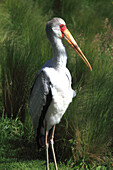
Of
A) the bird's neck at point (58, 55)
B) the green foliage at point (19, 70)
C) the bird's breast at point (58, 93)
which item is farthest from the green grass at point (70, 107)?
the bird's neck at point (58, 55)

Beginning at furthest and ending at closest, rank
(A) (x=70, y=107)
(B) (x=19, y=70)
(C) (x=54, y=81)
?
(B) (x=19, y=70) < (A) (x=70, y=107) < (C) (x=54, y=81)

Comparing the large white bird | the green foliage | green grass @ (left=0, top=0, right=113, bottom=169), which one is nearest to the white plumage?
the large white bird

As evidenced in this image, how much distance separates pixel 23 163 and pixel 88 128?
80 cm

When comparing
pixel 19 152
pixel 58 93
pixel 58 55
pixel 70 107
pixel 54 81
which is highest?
pixel 58 55

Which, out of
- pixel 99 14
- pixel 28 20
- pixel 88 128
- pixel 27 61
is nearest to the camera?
pixel 88 128

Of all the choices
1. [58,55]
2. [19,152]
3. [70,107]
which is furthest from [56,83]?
[19,152]

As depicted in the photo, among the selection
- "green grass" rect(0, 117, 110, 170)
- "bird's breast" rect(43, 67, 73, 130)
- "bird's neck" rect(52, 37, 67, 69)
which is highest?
"bird's neck" rect(52, 37, 67, 69)

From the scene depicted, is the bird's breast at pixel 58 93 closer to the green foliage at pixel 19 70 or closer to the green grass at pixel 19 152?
the green grass at pixel 19 152

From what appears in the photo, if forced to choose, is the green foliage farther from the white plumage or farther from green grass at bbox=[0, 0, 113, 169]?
the white plumage

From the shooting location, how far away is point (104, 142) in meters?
3.59

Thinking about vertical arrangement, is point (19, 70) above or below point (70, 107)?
above

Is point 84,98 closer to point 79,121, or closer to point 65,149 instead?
point 79,121

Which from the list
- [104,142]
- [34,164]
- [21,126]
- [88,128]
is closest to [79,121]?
[88,128]

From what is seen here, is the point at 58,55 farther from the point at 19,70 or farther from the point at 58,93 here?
the point at 19,70
